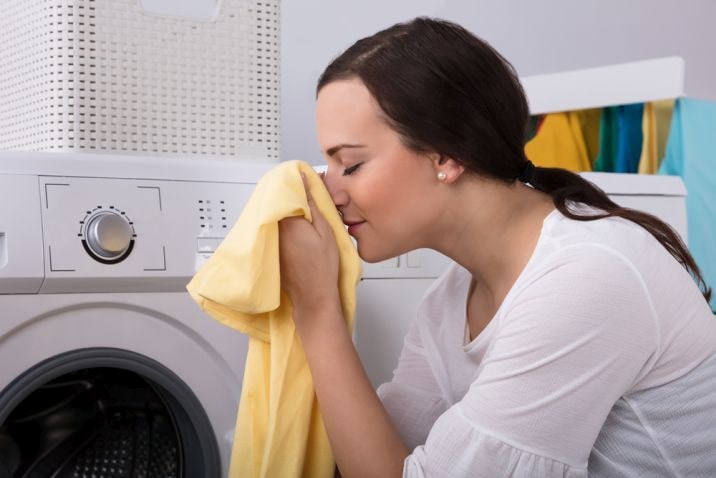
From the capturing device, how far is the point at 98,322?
1.19m

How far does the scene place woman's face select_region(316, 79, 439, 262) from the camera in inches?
42.9

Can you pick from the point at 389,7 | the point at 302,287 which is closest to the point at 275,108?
the point at 302,287

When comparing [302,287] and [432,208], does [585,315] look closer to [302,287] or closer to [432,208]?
[432,208]

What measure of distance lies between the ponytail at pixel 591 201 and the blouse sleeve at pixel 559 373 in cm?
14

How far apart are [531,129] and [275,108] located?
0.90m

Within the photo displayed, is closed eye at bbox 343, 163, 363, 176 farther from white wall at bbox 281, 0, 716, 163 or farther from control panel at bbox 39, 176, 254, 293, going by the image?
white wall at bbox 281, 0, 716, 163

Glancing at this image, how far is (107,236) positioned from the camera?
1184 mm

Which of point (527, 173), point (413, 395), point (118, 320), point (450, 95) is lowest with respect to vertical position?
point (413, 395)

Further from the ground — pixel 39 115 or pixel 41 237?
pixel 39 115

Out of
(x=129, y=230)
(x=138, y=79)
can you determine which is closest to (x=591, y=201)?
(x=129, y=230)

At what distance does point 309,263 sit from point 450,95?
270 millimetres

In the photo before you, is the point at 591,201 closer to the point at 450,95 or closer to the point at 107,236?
the point at 450,95

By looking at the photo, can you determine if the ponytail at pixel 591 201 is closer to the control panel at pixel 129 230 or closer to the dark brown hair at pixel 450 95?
the dark brown hair at pixel 450 95

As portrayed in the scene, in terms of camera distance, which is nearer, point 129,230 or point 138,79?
point 129,230
